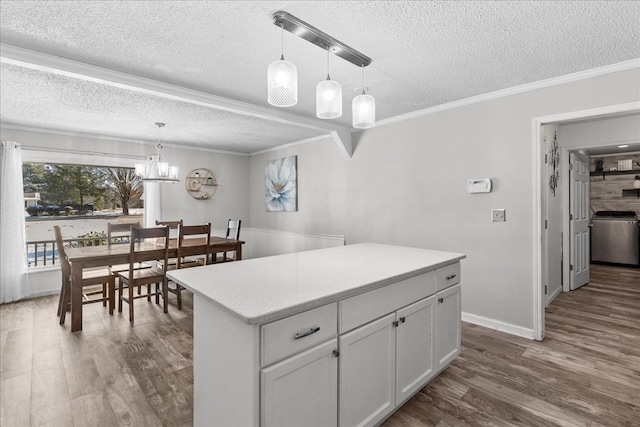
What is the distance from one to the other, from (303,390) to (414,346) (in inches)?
32.5

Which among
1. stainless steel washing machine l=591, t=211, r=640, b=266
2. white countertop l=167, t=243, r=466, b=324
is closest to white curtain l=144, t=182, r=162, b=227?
white countertop l=167, t=243, r=466, b=324

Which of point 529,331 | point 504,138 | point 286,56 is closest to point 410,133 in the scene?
point 504,138

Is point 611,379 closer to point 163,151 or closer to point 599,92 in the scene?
point 599,92

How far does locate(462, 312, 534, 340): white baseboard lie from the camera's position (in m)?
2.79

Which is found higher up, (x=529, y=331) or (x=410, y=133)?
(x=410, y=133)

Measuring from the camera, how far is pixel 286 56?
2.12 m

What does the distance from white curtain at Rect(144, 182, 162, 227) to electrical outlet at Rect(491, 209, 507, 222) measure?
4.58m

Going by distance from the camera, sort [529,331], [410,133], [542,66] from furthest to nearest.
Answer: [410,133]
[529,331]
[542,66]

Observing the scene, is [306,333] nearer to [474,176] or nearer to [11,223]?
[474,176]

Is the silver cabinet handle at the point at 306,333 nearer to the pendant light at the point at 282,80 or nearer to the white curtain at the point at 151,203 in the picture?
the pendant light at the point at 282,80

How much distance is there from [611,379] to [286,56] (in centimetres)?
311

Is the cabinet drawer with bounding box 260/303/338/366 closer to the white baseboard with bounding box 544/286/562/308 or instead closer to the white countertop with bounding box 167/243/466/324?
the white countertop with bounding box 167/243/466/324

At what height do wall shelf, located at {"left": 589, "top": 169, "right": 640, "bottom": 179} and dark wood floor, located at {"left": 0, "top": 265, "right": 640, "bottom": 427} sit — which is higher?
wall shelf, located at {"left": 589, "top": 169, "right": 640, "bottom": 179}

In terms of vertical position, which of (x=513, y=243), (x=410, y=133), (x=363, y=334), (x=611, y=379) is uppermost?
(x=410, y=133)
